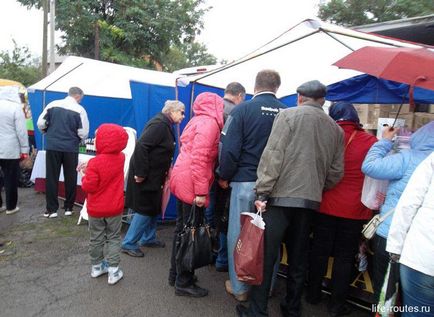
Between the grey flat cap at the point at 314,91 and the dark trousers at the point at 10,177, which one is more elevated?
the grey flat cap at the point at 314,91

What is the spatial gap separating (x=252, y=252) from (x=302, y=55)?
2540 millimetres

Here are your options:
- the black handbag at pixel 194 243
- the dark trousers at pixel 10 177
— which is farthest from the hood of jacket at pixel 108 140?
the dark trousers at pixel 10 177

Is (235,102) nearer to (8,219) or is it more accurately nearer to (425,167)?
(425,167)

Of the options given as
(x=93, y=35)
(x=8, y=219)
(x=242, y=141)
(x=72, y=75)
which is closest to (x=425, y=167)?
(x=242, y=141)

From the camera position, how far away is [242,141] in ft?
9.84

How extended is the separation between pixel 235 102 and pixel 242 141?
1.10 m

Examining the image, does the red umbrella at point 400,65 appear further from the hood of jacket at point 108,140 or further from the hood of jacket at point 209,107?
the hood of jacket at point 108,140

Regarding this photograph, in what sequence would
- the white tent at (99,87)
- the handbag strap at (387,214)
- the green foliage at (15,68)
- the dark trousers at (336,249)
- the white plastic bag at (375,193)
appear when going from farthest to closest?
the green foliage at (15,68), the white tent at (99,87), the dark trousers at (336,249), the white plastic bag at (375,193), the handbag strap at (387,214)

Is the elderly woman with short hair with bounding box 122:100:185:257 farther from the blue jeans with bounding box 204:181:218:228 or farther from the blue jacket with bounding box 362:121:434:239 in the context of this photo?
the blue jacket with bounding box 362:121:434:239

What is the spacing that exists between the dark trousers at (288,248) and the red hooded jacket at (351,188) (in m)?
0.22

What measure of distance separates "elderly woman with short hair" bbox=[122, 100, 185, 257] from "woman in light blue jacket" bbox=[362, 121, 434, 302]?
2121mm

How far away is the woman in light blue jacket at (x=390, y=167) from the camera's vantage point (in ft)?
7.63

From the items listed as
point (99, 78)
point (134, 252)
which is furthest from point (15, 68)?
point (134, 252)

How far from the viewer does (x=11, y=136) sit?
548cm
